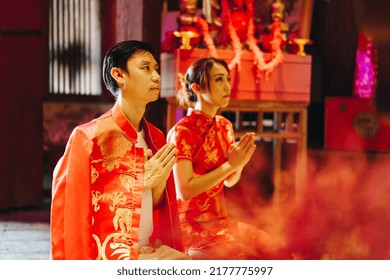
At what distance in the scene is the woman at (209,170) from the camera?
2.80m

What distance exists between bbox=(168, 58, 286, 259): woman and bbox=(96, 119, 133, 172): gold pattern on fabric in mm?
483

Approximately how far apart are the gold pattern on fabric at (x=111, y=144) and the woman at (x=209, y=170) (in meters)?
0.48

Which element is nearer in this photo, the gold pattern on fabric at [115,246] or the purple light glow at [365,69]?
the gold pattern on fabric at [115,246]

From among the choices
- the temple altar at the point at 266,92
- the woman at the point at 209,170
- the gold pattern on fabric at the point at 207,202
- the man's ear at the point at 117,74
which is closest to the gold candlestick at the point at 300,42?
the temple altar at the point at 266,92

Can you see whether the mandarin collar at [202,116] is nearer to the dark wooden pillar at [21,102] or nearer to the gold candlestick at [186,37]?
the gold candlestick at [186,37]

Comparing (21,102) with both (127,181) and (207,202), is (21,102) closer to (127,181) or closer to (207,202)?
(207,202)

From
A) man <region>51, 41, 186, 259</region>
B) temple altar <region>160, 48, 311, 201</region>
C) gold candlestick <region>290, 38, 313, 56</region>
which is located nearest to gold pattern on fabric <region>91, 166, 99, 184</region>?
man <region>51, 41, 186, 259</region>

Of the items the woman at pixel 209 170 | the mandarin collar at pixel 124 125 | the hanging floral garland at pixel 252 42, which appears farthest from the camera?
the hanging floral garland at pixel 252 42

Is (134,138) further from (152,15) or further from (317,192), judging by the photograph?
(317,192)

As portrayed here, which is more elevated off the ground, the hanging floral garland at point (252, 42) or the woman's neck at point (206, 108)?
the hanging floral garland at point (252, 42)

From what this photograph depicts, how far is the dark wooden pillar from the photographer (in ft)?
18.0
